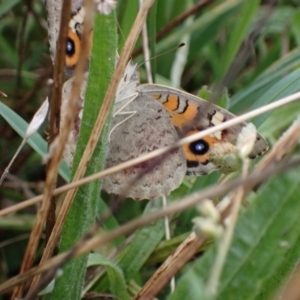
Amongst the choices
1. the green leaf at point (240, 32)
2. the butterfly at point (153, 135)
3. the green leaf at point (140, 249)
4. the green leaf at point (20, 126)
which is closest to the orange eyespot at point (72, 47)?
the butterfly at point (153, 135)

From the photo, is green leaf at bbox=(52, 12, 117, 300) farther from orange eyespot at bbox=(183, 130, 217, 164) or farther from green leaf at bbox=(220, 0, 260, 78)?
green leaf at bbox=(220, 0, 260, 78)

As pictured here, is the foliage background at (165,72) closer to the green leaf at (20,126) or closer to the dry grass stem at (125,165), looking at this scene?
the green leaf at (20,126)

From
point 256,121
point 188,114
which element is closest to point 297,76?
point 256,121

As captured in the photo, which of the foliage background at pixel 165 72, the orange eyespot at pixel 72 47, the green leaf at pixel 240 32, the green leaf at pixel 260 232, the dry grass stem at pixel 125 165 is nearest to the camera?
the green leaf at pixel 260 232

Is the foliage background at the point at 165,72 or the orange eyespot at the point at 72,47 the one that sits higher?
the orange eyespot at the point at 72,47

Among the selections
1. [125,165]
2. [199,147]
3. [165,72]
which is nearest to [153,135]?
[199,147]

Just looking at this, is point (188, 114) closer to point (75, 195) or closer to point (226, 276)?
point (75, 195)

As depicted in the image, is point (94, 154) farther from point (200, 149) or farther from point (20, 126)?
point (200, 149)

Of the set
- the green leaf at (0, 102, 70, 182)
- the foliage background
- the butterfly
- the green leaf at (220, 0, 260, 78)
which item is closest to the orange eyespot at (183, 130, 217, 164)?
the butterfly
